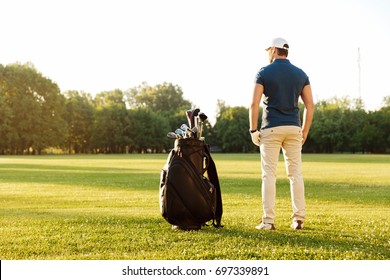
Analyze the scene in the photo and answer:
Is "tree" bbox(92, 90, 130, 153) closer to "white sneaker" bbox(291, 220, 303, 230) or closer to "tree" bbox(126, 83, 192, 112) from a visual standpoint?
"tree" bbox(126, 83, 192, 112)

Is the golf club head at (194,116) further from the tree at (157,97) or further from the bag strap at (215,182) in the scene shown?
the tree at (157,97)

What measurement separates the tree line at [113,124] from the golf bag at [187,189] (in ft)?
317

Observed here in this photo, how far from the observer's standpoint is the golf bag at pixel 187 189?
8.38 metres

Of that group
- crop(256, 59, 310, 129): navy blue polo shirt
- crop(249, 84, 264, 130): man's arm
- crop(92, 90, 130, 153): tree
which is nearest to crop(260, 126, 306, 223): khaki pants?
crop(256, 59, 310, 129): navy blue polo shirt

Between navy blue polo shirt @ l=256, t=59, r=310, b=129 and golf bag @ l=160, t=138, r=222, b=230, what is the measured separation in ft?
4.01

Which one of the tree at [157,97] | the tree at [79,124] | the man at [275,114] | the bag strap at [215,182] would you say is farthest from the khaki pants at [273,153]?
the tree at [157,97]

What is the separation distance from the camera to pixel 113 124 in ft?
388

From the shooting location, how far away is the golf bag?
8375mm

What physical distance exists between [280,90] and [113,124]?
111288 millimetres

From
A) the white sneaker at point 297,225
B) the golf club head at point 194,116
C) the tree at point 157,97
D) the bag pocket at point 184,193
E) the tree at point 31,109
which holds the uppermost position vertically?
the tree at point 157,97

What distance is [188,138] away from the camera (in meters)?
8.61

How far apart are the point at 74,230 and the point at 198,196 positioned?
205cm

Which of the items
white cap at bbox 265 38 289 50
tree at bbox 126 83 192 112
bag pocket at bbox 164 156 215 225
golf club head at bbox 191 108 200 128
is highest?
tree at bbox 126 83 192 112

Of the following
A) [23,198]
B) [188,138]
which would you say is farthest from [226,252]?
[23,198]
